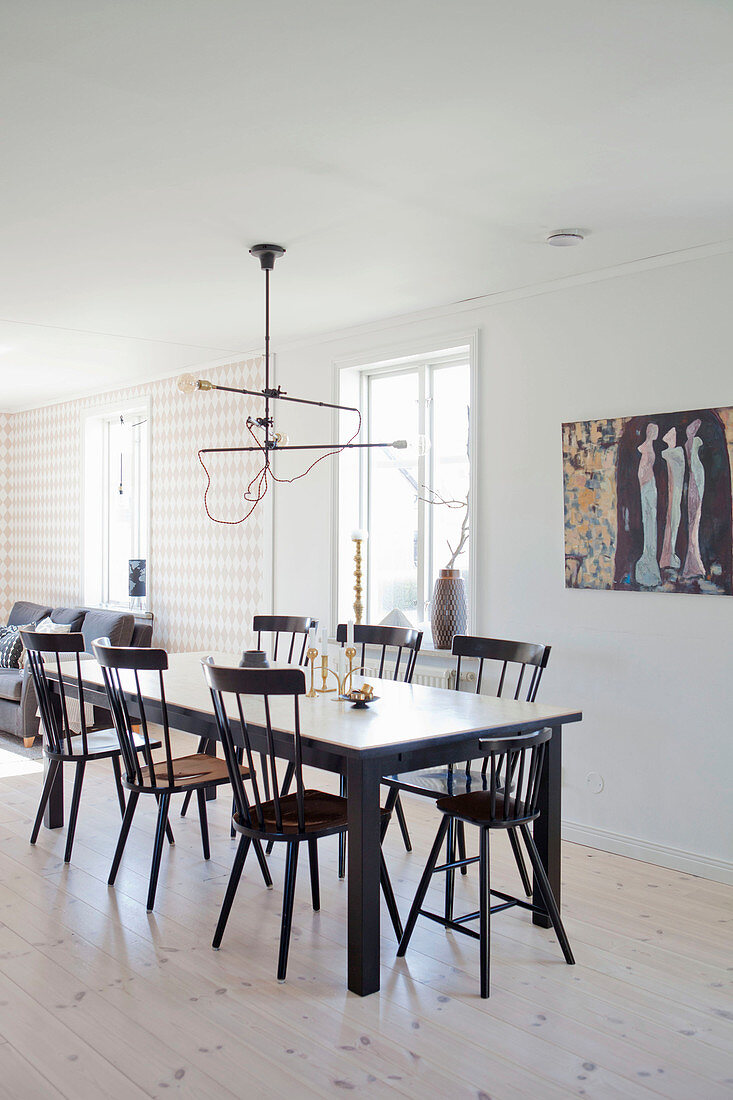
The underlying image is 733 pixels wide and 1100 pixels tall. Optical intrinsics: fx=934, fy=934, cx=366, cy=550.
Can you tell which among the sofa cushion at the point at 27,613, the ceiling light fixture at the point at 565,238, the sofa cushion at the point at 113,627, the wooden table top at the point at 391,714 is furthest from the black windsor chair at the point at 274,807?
the sofa cushion at the point at 27,613

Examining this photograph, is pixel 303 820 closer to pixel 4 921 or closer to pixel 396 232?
pixel 4 921

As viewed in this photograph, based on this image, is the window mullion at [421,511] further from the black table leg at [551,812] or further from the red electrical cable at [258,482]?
the black table leg at [551,812]

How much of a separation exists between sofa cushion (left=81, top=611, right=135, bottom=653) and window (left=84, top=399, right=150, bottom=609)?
29.8 inches

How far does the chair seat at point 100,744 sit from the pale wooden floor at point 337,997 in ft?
1.50

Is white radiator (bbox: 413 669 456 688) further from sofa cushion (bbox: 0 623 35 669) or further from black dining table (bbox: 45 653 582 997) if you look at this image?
sofa cushion (bbox: 0 623 35 669)

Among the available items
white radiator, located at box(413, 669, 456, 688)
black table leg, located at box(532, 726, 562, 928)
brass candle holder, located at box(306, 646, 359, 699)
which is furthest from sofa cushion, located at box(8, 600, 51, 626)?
black table leg, located at box(532, 726, 562, 928)

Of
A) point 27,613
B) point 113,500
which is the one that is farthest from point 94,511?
point 27,613

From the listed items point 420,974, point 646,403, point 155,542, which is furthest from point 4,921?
point 155,542

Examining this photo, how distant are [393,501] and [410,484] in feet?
0.56

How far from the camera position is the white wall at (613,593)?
376 centimetres

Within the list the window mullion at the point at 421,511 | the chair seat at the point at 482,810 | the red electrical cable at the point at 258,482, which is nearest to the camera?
the chair seat at the point at 482,810

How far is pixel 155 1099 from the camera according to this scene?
2205mm

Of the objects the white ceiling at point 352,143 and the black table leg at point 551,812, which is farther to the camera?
the black table leg at point 551,812

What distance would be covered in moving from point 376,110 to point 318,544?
324 centimetres
